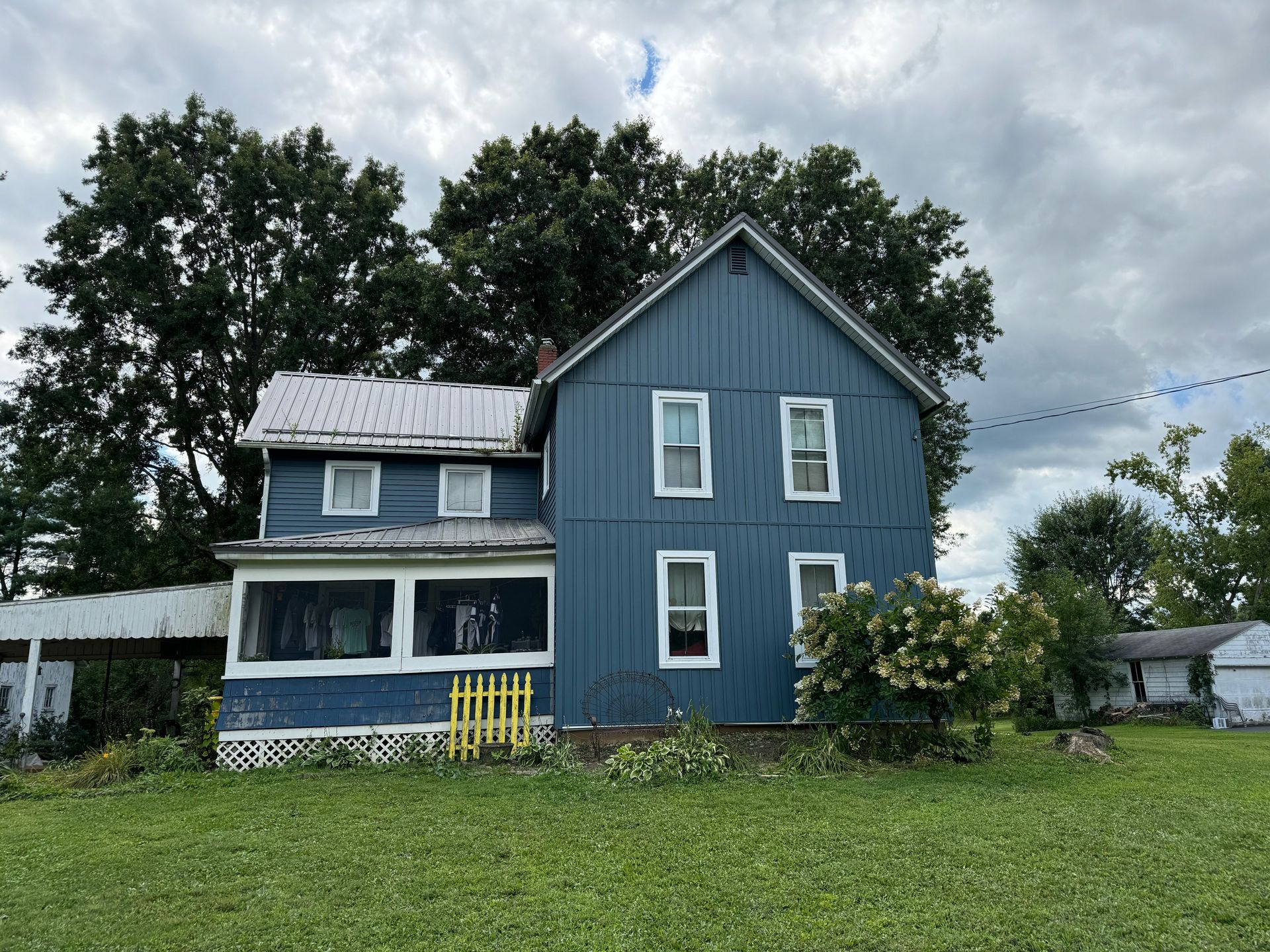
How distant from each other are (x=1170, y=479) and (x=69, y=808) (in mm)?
41351


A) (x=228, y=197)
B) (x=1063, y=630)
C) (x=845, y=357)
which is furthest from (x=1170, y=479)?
(x=228, y=197)

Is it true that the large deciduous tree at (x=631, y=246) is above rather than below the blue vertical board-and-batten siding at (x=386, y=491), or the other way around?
above

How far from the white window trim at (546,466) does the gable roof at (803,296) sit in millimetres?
619

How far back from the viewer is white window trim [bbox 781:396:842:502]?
542 inches

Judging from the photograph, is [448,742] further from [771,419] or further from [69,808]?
[771,419]

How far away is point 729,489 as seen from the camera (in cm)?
1362

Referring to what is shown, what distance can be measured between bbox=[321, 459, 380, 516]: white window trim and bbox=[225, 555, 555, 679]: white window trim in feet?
10.4

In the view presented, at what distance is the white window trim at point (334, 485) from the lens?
611 inches

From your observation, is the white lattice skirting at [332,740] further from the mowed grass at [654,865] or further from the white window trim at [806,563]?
the white window trim at [806,563]

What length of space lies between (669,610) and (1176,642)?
25338 millimetres

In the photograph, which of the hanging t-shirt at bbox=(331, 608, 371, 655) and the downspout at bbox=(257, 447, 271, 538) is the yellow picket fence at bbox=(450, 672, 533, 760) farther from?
the downspout at bbox=(257, 447, 271, 538)

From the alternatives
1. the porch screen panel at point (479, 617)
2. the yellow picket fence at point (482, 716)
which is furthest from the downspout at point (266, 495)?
the yellow picket fence at point (482, 716)

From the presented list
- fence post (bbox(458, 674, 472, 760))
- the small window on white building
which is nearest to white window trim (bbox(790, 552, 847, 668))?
Result: fence post (bbox(458, 674, 472, 760))

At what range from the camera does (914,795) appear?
909 cm
